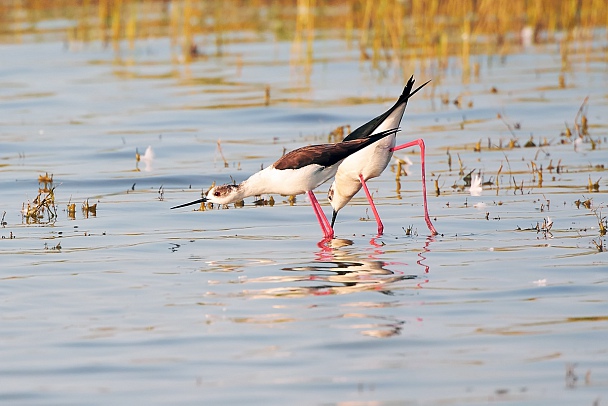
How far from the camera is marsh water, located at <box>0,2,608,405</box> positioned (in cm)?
508

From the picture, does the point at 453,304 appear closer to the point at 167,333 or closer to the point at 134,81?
the point at 167,333

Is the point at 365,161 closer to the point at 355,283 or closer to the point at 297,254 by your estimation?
the point at 297,254

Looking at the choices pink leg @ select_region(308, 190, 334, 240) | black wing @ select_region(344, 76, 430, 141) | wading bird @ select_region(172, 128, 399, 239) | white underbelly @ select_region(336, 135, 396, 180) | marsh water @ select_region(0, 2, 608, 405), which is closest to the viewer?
marsh water @ select_region(0, 2, 608, 405)

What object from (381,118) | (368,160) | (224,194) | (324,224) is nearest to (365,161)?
Answer: (368,160)

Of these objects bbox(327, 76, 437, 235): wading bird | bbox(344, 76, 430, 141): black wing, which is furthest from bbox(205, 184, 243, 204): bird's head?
bbox(344, 76, 430, 141): black wing

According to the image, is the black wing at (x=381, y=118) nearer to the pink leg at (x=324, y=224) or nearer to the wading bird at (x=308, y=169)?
the wading bird at (x=308, y=169)

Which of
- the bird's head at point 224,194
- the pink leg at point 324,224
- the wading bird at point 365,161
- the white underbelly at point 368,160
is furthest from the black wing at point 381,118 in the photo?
the bird's head at point 224,194

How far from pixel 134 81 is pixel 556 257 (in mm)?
11561

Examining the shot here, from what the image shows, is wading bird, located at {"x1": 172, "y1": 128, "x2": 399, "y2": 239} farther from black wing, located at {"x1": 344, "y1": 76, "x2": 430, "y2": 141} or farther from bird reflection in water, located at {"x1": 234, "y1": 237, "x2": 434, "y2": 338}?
bird reflection in water, located at {"x1": 234, "y1": 237, "x2": 434, "y2": 338}

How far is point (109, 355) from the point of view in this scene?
537cm

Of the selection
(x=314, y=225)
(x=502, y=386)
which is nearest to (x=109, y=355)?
(x=502, y=386)

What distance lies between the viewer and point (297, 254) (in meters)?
7.79

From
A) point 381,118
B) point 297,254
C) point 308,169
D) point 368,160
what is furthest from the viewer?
point 368,160

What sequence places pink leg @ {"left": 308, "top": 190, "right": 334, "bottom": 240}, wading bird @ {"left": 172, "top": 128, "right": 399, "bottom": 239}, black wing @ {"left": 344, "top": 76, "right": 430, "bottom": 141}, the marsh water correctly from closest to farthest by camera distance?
the marsh water
pink leg @ {"left": 308, "top": 190, "right": 334, "bottom": 240}
wading bird @ {"left": 172, "top": 128, "right": 399, "bottom": 239}
black wing @ {"left": 344, "top": 76, "right": 430, "bottom": 141}
